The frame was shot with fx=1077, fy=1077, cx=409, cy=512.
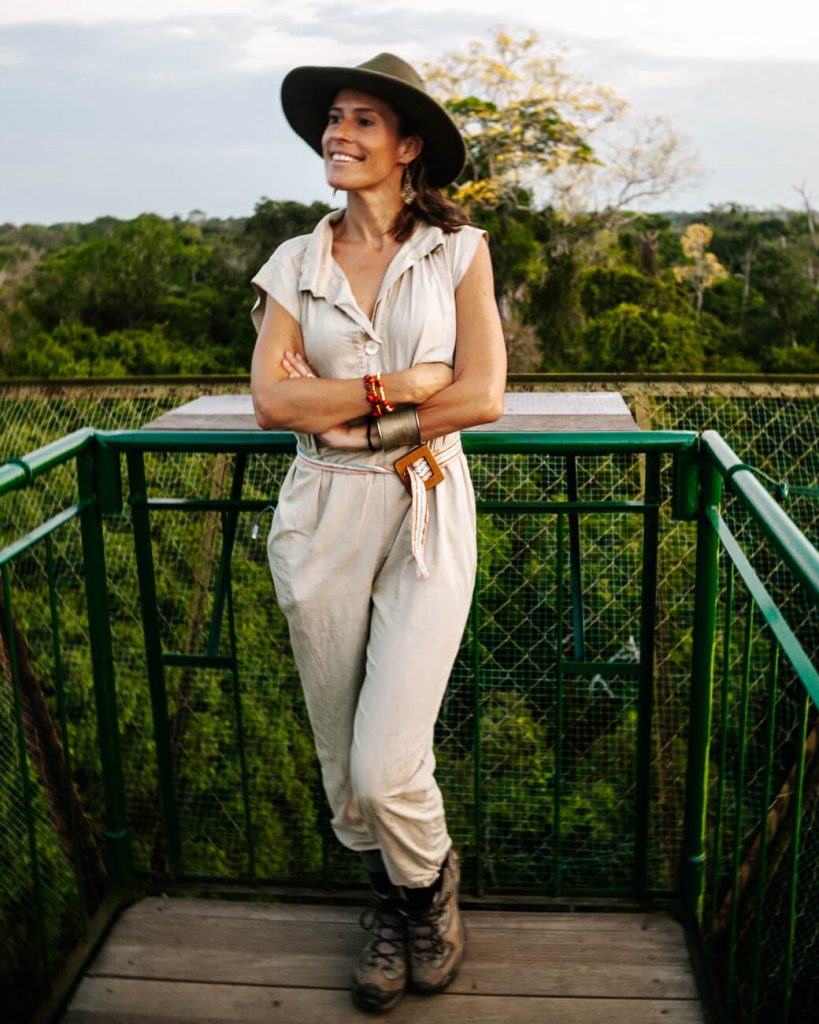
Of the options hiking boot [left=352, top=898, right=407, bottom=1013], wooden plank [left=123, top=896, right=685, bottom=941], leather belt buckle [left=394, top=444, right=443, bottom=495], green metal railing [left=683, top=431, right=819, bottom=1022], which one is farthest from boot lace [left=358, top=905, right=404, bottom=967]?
leather belt buckle [left=394, top=444, right=443, bottom=495]

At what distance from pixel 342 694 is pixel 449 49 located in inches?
759

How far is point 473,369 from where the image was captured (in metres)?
1.78

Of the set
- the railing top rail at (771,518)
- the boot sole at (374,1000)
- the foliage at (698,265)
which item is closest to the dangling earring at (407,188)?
the railing top rail at (771,518)

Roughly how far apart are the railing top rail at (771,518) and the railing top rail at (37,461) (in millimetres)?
1139

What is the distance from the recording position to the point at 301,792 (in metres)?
6.61

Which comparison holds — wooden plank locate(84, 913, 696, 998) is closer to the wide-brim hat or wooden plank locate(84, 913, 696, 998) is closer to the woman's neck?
the woman's neck

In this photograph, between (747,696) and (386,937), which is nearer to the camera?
(747,696)

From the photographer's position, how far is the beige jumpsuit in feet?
5.69

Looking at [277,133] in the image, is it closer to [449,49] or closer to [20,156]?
[449,49]

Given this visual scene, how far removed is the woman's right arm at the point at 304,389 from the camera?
5.76 feet

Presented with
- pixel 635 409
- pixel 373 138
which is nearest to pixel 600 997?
pixel 373 138

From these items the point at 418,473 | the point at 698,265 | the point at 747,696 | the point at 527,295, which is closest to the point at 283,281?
the point at 418,473

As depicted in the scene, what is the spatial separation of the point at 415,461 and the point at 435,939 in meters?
0.86

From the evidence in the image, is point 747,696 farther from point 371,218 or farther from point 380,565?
point 371,218
